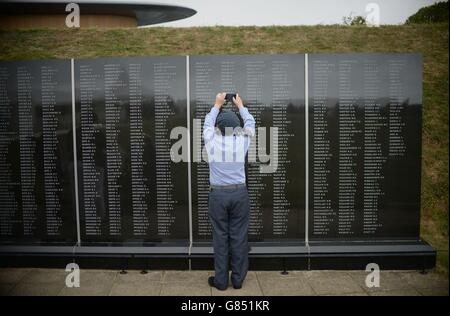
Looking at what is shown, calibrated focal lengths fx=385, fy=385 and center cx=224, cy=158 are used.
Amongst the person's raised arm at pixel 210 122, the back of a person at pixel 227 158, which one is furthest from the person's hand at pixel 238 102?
the back of a person at pixel 227 158

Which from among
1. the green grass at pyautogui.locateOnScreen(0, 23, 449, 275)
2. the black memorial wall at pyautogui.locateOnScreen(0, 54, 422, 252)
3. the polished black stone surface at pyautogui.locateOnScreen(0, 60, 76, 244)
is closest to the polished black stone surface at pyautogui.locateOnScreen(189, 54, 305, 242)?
the black memorial wall at pyautogui.locateOnScreen(0, 54, 422, 252)

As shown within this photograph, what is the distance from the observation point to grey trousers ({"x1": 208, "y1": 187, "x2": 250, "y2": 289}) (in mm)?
5105

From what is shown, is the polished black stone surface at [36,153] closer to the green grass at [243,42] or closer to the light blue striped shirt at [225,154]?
the light blue striped shirt at [225,154]

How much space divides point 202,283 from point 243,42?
246 inches

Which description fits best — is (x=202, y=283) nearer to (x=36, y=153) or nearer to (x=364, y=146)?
(x=364, y=146)

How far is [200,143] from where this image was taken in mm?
6078

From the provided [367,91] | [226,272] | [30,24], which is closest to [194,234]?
[226,272]

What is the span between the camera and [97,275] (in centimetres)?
580

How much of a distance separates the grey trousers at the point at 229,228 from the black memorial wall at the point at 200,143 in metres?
0.92

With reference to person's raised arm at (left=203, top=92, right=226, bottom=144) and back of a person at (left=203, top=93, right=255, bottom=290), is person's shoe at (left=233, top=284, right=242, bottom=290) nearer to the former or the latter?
→ back of a person at (left=203, top=93, right=255, bottom=290)

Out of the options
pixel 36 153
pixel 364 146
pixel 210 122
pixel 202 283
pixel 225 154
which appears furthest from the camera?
pixel 36 153

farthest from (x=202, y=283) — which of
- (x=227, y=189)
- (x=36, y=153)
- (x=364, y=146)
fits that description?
(x=36, y=153)
